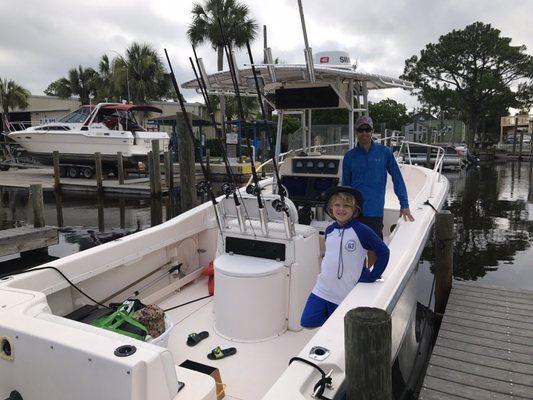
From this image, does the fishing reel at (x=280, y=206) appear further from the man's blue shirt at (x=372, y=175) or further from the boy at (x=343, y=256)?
the man's blue shirt at (x=372, y=175)

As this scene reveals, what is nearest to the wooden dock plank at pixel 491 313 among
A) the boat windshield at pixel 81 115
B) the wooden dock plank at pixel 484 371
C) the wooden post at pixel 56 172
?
the wooden dock plank at pixel 484 371

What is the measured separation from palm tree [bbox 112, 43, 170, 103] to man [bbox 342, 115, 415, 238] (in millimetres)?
26688

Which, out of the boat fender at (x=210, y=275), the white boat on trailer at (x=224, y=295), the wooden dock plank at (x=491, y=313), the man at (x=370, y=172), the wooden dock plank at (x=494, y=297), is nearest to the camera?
the white boat on trailer at (x=224, y=295)

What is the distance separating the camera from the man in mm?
3613

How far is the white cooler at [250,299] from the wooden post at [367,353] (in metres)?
1.28

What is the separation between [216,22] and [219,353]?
27.6 metres

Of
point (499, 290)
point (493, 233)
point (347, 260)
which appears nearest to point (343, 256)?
point (347, 260)

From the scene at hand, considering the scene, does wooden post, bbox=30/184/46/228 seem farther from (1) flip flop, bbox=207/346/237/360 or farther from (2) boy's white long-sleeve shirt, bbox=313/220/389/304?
(2) boy's white long-sleeve shirt, bbox=313/220/389/304

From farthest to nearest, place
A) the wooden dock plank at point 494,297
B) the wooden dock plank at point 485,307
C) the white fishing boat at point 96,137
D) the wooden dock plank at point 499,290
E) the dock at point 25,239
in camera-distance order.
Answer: the white fishing boat at point 96,137
the dock at point 25,239
the wooden dock plank at point 499,290
the wooden dock plank at point 494,297
the wooden dock plank at point 485,307

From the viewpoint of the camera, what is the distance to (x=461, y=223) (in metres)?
11.3

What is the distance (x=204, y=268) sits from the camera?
4.43m

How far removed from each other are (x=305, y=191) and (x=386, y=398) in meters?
3.11

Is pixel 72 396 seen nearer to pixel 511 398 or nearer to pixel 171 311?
pixel 171 311

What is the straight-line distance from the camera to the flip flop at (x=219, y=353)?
2975mm
